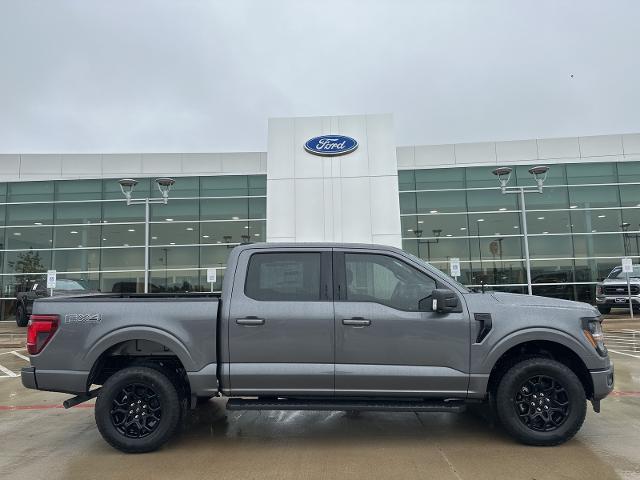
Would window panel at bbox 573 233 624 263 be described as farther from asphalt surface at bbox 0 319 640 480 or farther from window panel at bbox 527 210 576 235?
asphalt surface at bbox 0 319 640 480

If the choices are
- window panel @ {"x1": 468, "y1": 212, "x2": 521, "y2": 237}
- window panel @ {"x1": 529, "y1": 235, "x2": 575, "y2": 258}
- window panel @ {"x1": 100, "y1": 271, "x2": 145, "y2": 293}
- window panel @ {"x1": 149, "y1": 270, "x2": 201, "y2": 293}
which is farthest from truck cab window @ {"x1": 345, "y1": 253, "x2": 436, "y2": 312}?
window panel @ {"x1": 100, "y1": 271, "x2": 145, "y2": 293}

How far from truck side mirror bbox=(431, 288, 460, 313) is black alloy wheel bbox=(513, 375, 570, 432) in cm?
102

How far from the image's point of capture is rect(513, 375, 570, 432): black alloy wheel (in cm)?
473

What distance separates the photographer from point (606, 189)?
25.2 meters

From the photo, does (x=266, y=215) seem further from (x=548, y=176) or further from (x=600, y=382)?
(x=600, y=382)

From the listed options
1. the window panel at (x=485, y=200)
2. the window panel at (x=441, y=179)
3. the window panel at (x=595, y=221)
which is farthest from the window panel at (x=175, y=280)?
the window panel at (x=595, y=221)

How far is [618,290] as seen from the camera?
65.3ft

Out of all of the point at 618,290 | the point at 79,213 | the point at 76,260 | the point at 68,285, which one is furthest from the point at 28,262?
the point at 618,290

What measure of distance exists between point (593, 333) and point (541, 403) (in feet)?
2.76

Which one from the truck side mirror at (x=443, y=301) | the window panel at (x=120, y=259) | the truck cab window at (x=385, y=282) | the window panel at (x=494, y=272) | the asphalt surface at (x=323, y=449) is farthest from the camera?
the window panel at (x=120, y=259)

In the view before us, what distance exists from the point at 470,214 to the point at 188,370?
22414 mm

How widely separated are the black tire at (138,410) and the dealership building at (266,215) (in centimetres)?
2007

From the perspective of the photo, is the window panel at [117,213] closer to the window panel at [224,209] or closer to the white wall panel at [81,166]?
the white wall panel at [81,166]

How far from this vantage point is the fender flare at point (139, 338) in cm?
478
